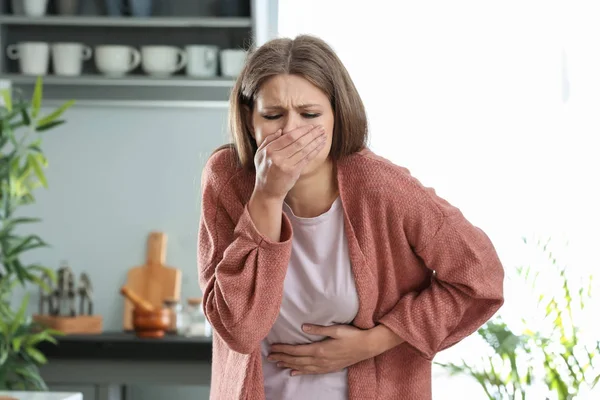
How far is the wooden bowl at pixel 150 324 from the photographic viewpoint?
3.21 metres

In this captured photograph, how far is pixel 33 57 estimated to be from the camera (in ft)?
11.1

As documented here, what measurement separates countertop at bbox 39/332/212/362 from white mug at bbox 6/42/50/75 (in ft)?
3.38

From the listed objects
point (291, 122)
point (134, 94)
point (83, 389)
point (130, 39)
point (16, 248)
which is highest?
point (130, 39)

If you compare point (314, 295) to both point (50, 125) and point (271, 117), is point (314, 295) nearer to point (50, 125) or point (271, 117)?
point (271, 117)

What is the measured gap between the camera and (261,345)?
1478 millimetres

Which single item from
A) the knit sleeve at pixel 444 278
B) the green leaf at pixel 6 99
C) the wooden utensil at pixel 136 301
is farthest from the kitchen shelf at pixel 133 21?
the knit sleeve at pixel 444 278

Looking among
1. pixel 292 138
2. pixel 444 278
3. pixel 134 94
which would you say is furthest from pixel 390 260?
pixel 134 94

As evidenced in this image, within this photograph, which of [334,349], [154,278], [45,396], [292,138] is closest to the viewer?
[292,138]

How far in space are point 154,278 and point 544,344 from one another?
6.74 ft

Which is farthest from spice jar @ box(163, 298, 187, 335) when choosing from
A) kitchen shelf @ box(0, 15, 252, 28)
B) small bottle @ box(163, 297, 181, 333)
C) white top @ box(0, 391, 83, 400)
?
white top @ box(0, 391, 83, 400)

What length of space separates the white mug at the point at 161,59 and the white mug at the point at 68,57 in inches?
9.3

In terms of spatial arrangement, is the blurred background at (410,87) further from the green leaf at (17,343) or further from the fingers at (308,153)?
the fingers at (308,153)

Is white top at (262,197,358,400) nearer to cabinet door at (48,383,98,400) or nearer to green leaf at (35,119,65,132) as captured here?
green leaf at (35,119,65,132)

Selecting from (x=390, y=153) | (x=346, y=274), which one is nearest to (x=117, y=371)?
(x=390, y=153)
